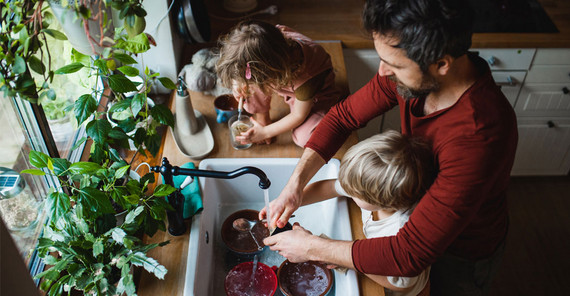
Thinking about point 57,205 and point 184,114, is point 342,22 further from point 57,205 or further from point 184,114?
point 57,205

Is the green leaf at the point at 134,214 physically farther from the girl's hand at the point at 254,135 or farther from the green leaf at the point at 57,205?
the girl's hand at the point at 254,135

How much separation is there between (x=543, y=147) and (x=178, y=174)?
215 centimetres

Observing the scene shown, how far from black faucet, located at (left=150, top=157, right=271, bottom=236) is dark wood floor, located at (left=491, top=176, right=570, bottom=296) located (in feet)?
5.19

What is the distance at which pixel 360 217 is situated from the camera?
1.33m

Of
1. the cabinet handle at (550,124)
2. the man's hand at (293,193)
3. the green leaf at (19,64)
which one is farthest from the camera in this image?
the cabinet handle at (550,124)

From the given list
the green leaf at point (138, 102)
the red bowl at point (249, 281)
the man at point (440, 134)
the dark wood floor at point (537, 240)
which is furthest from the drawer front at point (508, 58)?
the green leaf at point (138, 102)

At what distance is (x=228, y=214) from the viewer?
5.14 ft

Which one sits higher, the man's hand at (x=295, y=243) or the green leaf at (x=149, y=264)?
the green leaf at (x=149, y=264)

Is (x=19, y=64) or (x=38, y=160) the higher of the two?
(x=19, y=64)

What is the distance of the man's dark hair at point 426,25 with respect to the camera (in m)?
0.92

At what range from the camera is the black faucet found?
1.09 m

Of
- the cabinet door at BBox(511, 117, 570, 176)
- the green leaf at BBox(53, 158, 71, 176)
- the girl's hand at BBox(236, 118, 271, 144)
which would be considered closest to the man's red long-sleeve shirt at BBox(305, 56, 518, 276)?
the girl's hand at BBox(236, 118, 271, 144)

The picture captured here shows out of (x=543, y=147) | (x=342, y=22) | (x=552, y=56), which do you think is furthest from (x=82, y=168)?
(x=543, y=147)

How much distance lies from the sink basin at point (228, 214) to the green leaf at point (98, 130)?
0.34 metres
